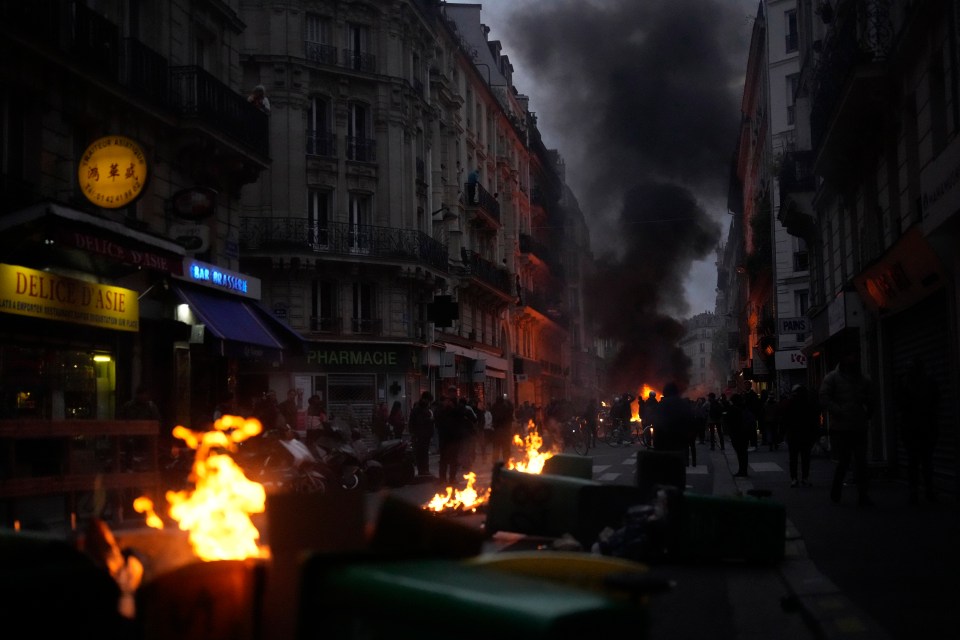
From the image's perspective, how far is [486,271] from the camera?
49.2 m

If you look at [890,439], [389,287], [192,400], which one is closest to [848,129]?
[890,439]

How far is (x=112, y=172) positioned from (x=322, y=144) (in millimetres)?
20977

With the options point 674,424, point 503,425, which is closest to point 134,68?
point 503,425

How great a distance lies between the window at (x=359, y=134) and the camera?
37656 mm

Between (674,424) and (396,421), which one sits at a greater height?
(674,424)

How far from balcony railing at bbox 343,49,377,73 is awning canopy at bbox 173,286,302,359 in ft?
55.4

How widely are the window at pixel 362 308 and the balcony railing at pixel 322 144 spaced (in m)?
4.55

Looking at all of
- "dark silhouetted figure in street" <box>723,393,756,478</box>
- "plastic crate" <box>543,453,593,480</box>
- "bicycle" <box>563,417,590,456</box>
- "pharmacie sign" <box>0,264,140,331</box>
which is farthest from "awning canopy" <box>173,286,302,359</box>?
"bicycle" <box>563,417,590,456</box>

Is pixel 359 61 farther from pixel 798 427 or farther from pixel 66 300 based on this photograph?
pixel 798 427

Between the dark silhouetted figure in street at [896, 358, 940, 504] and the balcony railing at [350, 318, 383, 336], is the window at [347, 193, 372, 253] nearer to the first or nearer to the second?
the balcony railing at [350, 318, 383, 336]

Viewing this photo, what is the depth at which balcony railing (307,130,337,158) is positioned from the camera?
36.8 metres

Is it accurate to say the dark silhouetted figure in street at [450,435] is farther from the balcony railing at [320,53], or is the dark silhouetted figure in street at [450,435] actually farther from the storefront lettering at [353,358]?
the balcony railing at [320,53]

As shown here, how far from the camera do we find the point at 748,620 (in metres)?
6.70

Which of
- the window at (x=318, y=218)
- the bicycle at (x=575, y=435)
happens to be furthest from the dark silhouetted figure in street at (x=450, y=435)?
the window at (x=318, y=218)
